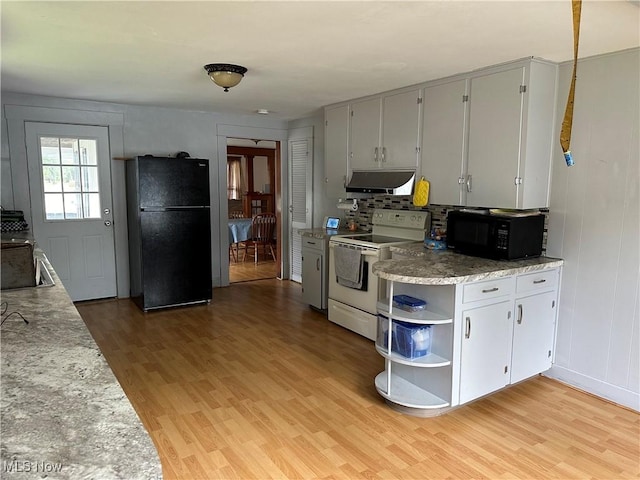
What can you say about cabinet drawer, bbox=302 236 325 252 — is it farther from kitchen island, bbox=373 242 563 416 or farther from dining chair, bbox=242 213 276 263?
dining chair, bbox=242 213 276 263

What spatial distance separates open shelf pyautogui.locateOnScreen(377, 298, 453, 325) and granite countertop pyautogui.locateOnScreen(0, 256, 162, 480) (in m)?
1.72

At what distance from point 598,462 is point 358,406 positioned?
1.29m

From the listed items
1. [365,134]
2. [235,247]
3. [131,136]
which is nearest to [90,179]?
[131,136]

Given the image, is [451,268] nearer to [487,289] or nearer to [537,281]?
[487,289]

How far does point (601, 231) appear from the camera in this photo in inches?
115

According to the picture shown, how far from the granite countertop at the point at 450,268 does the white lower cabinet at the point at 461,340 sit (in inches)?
2.3

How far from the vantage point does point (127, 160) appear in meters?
4.94

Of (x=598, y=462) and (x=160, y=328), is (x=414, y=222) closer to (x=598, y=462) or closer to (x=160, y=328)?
(x=598, y=462)

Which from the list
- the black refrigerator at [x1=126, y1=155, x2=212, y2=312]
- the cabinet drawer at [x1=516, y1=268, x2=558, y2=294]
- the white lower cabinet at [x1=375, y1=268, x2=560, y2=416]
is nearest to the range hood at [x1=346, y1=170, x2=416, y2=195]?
the white lower cabinet at [x1=375, y1=268, x2=560, y2=416]

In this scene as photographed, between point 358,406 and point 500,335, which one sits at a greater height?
point 500,335

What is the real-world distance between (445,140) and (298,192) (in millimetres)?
2861

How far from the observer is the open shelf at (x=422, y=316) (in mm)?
2584

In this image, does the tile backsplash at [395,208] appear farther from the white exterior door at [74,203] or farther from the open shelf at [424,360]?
the white exterior door at [74,203]

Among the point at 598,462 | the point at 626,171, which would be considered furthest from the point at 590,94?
the point at 598,462
